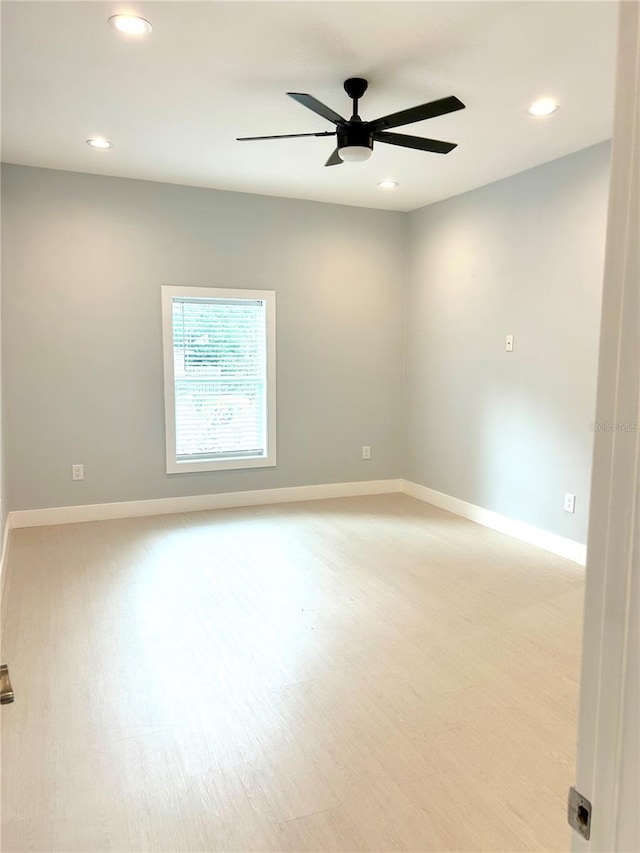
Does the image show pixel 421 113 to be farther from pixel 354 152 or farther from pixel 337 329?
pixel 337 329

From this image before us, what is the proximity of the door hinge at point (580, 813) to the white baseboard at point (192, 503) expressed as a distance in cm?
441

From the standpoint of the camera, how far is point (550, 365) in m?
3.95

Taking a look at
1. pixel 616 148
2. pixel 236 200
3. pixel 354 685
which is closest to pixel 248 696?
pixel 354 685

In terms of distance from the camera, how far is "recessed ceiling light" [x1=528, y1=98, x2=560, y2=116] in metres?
2.94

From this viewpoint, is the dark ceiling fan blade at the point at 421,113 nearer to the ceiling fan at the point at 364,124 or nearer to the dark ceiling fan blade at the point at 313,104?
the ceiling fan at the point at 364,124

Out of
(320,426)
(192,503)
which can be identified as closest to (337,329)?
(320,426)

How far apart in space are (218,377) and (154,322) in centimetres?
68

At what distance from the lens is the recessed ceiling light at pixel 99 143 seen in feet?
11.7

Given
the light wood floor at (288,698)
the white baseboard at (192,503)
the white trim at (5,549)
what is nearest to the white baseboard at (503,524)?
the light wood floor at (288,698)

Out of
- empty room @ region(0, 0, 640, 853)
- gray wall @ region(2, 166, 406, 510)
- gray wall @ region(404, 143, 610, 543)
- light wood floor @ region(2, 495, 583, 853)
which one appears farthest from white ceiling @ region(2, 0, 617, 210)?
light wood floor @ region(2, 495, 583, 853)

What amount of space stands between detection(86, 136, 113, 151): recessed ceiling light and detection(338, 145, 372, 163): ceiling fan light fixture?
1.62 metres

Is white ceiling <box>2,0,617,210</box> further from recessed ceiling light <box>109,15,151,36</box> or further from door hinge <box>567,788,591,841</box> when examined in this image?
door hinge <box>567,788,591,841</box>

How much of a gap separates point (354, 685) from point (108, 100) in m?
3.03

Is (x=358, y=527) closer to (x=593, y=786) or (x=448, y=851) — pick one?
(x=448, y=851)
